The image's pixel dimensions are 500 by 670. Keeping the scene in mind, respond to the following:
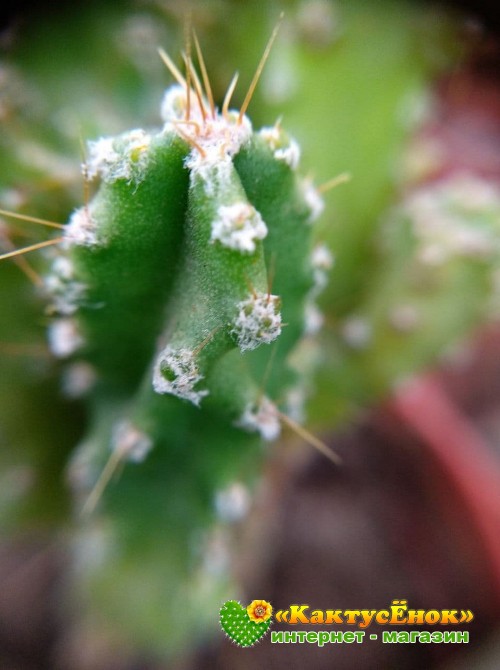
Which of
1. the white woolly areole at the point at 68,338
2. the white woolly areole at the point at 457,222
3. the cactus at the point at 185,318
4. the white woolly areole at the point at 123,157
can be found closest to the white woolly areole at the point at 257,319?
the cactus at the point at 185,318

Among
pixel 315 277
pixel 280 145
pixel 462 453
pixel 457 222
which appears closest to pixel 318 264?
pixel 315 277

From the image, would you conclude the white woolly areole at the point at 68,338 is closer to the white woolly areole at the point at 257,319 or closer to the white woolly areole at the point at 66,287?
the white woolly areole at the point at 66,287

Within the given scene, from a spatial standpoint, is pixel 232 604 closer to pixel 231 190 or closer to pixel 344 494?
pixel 231 190

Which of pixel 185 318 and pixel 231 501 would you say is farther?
pixel 231 501

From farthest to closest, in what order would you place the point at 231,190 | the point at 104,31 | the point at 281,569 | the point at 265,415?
the point at 281,569 → the point at 104,31 → the point at 265,415 → the point at 231,190

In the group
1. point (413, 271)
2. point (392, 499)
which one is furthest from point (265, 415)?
point (392, 499)

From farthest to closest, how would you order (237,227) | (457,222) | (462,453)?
(462,453)
(457,222)
(237,227)

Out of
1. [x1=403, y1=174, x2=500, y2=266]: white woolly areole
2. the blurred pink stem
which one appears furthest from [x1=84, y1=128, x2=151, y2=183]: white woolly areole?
the blurred pink stem

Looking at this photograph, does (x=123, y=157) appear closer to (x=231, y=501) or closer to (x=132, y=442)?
(x=132, y=442)
